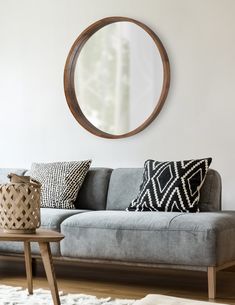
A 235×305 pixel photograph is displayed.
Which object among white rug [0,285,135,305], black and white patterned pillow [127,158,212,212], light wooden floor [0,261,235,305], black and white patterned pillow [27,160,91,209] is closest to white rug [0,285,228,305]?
white rug [0,285,135,305]

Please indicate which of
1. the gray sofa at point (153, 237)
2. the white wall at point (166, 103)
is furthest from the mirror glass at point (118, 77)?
the gray sofa at point (153, 237)

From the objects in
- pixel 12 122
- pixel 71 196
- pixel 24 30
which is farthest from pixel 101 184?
pixel 24 30

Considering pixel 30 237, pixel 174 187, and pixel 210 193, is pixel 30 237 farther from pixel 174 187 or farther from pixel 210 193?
pixel 210 193

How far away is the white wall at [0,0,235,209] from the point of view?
4.16 m

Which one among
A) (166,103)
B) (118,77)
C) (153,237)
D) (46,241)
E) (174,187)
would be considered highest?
(118,77)

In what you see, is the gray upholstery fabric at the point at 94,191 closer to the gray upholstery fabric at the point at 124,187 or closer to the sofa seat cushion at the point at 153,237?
the gray upholstery fabric at the point at 124,187

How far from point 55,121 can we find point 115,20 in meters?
0.92

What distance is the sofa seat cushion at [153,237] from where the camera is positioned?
320cm

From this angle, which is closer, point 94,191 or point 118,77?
point 94,191

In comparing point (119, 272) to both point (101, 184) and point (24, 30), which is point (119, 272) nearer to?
point (101, 184)

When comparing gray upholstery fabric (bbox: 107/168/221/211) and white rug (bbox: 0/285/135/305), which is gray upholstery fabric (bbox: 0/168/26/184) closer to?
gray upholstery fabric (bbox: 107/168/221/211)

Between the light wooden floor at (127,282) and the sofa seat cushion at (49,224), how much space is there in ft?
0.64

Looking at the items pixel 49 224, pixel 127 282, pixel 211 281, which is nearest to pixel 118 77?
pixel 49 224

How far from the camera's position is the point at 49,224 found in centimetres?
370
